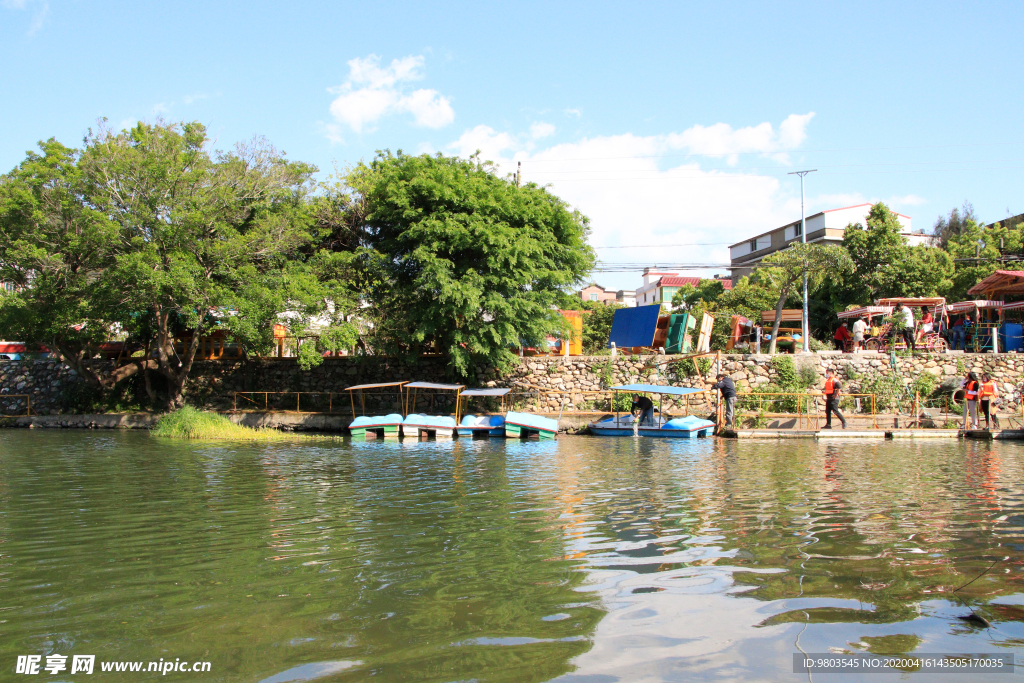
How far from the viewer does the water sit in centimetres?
429

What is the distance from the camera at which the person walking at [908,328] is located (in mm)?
25312

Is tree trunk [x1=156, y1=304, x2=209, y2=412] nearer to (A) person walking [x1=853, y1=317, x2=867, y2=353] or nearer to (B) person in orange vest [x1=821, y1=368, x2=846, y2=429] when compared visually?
(B) person in orange vest [x1=821, y1=368, x2=846, y2=429]

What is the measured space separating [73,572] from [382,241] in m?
20.3

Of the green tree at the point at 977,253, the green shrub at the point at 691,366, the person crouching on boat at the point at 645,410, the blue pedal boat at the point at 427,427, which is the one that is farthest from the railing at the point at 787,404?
the green tree at the point at 977,253

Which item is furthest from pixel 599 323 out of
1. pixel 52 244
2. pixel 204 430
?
pixel 52 244

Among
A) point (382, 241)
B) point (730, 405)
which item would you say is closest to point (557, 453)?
point (730, 405)

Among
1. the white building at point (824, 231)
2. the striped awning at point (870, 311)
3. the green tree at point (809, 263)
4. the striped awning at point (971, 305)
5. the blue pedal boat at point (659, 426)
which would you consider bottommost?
the blue pedal boat at point (659, 426)

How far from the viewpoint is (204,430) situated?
21.3 meters

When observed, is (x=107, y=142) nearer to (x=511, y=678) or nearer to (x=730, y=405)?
(x=730, y=405)

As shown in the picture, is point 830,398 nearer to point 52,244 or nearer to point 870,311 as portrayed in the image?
point 870,311

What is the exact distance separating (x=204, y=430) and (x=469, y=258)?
10.6m

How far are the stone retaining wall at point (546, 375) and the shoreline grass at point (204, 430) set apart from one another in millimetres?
6555

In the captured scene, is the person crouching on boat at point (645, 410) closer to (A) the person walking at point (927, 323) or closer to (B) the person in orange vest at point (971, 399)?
(B) the person in orange vest at point (971, 399)

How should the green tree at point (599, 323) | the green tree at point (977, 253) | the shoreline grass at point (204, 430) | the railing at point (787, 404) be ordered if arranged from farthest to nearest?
1. the green tree at point (599, 323)
2. the green tree at point (977, 253)
3. the railing at point (787, 404)
4. the shoreline grass at point (204, 430)
